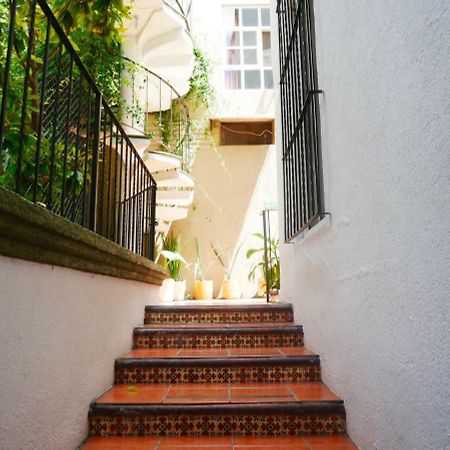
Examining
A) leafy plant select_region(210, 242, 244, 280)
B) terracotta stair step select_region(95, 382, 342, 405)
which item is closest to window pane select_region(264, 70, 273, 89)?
leafy plant select_region(210, 242, 244, 280)

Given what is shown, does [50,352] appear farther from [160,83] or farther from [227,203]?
[227,203]

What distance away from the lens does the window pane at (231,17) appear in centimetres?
754

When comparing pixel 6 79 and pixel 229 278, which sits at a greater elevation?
pixel 6 79

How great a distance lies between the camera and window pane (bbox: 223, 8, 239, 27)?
7.54 m

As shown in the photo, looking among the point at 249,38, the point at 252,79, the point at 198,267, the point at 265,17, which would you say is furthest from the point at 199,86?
the point at 198,267

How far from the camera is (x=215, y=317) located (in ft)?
11.3

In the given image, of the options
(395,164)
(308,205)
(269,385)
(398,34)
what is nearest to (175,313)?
(269,385)

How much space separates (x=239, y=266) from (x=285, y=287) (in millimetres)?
2957

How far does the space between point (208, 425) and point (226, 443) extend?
150 millimetres

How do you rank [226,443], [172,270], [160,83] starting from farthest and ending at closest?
[172,270] < [160,83] < [226,443]

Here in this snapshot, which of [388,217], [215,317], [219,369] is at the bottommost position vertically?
[219,369]

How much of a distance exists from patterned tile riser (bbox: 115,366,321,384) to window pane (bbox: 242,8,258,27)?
22.1 feet

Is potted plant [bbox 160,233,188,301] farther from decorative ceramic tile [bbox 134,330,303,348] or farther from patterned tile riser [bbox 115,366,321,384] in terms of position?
patterned tile riser [bbox 115,366,321,384]

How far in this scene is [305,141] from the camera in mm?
2635
